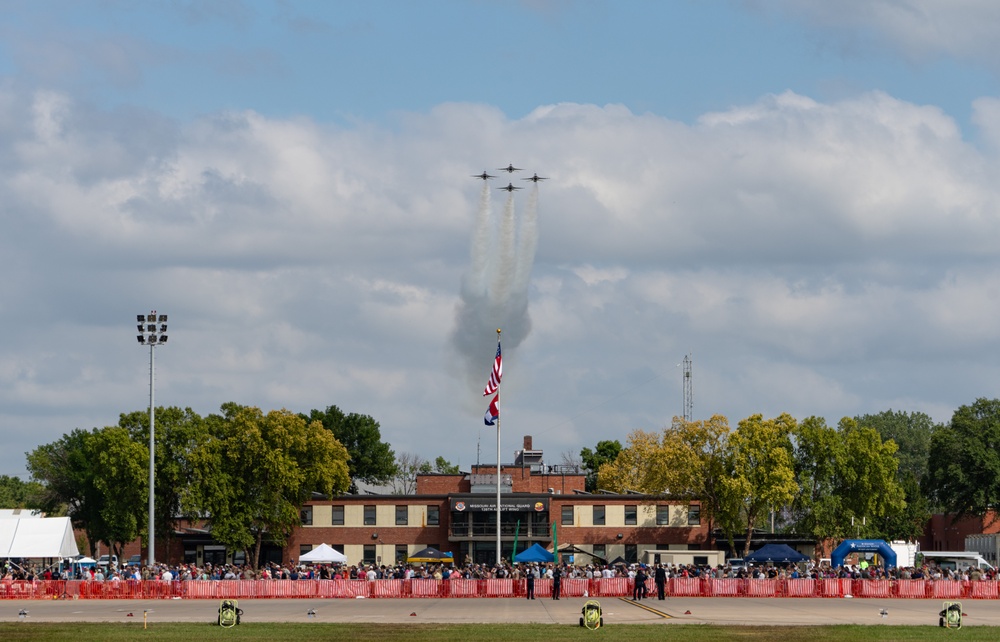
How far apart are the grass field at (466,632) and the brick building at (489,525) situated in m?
57.9

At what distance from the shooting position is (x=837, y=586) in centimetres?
6869

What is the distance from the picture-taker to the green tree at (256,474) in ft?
324

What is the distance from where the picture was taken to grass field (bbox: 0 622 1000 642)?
41.2 m

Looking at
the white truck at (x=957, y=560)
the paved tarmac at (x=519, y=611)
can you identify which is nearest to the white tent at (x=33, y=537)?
the paved tarmac at (x=519, y=611)

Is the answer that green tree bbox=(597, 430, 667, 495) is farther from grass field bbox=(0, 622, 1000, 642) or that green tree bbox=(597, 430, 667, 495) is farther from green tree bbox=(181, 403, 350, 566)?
grass field bbox=(0, 622, 1000, 642)

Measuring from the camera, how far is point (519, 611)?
5566cm

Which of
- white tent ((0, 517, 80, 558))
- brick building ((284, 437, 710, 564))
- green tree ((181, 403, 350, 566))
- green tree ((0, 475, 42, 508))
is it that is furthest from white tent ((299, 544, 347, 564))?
green tree ((0, 475, 42, 508))

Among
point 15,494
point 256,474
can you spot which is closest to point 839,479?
point 256,474

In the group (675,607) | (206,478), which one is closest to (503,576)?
(675,607)

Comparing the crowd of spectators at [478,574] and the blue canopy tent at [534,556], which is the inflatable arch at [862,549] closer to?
the crowd of spectators at [478,574]

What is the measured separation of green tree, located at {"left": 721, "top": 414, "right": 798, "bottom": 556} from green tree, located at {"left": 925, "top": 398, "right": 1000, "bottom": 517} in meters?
29.0

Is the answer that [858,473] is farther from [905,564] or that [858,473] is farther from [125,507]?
[125,507]

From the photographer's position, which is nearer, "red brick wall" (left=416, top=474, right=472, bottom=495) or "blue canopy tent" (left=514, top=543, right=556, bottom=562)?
"blue canopy tent" (left=514, top=543, right=556, bottom=562)

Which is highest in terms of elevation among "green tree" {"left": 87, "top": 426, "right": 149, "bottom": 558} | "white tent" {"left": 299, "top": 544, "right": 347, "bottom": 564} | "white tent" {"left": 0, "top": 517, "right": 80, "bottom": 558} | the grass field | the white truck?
"green tree" {"left": 87, "top": 426, "right": 149, "bottom": 558}
